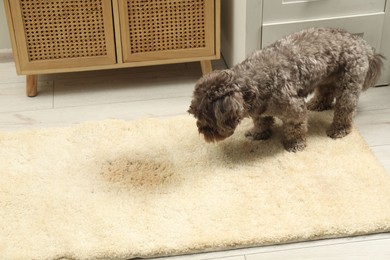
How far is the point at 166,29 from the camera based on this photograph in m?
2.54

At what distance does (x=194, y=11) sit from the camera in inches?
98.7

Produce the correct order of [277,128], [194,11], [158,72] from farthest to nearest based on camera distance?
[158,72] < [194,11] < [277,128]

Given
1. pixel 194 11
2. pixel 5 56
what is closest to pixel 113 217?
pixel 194 11

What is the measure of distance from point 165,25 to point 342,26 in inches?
30.4

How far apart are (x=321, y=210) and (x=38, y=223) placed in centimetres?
93

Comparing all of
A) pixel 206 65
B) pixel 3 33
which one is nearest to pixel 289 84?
pixel 206 65

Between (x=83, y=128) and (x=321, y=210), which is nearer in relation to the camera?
(x=321, y=210)

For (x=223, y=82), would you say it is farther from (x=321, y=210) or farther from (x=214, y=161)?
(x=321, y=210)

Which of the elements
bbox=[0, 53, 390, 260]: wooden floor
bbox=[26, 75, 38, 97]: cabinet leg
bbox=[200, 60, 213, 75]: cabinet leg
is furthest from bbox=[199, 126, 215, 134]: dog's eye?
bbox=[26, 75, 38, 97]: cabinet leg

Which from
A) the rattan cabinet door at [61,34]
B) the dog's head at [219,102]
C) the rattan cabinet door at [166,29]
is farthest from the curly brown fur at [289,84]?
the rattan cabinet door at [61,34]

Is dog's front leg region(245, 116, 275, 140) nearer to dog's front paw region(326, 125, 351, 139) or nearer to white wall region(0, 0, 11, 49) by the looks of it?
dog's front paw region(326, 125, 351, 139)

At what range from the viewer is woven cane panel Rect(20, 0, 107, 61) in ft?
7.97

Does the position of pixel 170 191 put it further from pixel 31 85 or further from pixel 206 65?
pixel 31 85

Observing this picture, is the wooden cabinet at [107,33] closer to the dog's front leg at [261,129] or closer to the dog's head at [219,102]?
the dog's front leg at [261,129]
